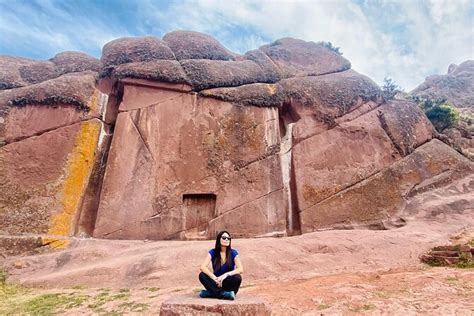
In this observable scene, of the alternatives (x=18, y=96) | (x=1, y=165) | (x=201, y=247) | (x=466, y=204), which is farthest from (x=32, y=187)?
(x=466, y=204)

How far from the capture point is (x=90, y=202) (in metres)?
14.6

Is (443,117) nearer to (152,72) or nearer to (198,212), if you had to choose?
(198,212)

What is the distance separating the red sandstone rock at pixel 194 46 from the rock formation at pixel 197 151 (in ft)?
2.98

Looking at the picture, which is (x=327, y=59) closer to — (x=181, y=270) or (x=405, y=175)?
(x=405, y=175)

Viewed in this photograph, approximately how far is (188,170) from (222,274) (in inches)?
355

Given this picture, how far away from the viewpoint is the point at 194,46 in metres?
19.3

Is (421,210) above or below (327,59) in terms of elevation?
below

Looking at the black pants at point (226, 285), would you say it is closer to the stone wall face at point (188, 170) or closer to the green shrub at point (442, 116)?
the stone wall face at point (188, 170)

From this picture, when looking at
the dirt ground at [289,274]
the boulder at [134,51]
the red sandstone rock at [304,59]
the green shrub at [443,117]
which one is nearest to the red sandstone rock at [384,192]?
the dirt ground at [289,274]

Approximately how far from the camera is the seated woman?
19.7 ft

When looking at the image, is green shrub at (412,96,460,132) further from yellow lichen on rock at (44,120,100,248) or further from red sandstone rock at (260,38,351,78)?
yellow lichen on rock at (44,120,100,248)

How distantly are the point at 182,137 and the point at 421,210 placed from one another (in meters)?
9.71

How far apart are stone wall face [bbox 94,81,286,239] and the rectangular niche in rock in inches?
1.5

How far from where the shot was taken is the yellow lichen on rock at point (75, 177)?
13.5m
